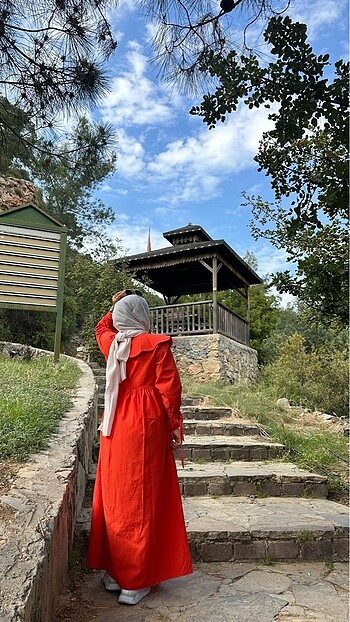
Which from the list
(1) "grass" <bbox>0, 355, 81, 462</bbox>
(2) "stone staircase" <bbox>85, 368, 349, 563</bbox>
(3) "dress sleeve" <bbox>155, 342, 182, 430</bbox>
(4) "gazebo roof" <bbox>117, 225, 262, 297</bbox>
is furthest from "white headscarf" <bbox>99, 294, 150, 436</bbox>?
(4) "gazebo roof" <bbox>117, 225, 262, 297</bbox>

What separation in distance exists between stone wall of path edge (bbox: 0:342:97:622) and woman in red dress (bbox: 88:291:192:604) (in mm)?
200

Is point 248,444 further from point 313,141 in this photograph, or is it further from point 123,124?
point 123,124

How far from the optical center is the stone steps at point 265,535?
2590 millimetres

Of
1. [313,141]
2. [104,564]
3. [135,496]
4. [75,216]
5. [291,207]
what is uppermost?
[75,216]

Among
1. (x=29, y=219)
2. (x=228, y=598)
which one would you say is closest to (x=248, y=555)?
(x=228, y=598)

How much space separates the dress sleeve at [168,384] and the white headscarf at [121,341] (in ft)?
0.56

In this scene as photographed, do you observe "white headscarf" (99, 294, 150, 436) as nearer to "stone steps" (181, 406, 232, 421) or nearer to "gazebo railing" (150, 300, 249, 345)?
"stone steps" (181, 406, 232, 421)

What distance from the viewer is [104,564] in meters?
2.10

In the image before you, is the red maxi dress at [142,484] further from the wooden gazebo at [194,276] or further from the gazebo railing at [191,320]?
the gazebo railing at [191,320]

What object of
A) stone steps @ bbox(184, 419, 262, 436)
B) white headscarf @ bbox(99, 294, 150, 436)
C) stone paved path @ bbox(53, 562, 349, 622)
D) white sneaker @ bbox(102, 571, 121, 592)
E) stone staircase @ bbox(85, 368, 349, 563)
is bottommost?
stone paved path @ bbox(53, 562, 349, 622)

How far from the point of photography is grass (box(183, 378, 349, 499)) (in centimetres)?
399

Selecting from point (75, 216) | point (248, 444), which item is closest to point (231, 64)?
point (248, 444)

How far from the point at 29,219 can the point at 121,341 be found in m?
4.35

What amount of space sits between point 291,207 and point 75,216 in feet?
68.0
